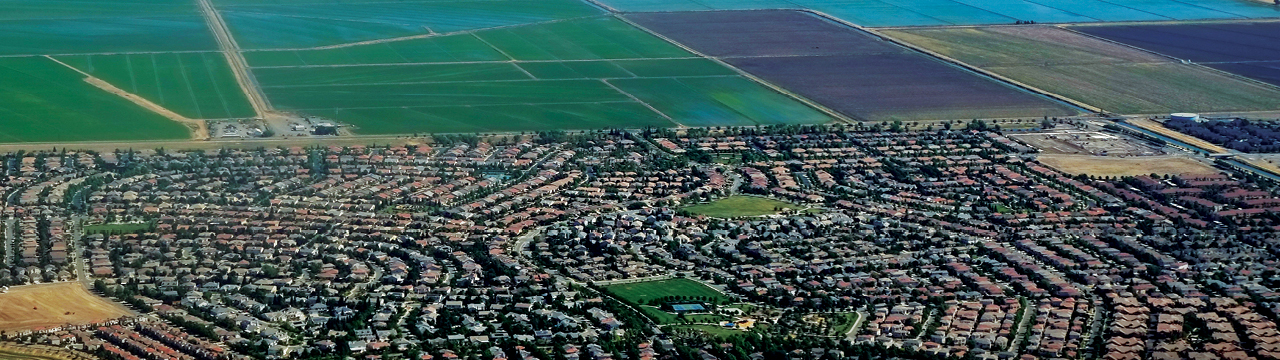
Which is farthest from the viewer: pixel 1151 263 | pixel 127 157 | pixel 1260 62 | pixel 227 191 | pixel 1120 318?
pixel 1260 62

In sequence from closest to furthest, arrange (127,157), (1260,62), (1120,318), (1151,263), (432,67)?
(1120,318) < (1151,263) < (127,157) < (432,67) < (1260,62)

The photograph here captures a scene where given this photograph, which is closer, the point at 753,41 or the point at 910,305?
the point at 910,305

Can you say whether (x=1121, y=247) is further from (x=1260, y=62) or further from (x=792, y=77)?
(x=1260, y=62)

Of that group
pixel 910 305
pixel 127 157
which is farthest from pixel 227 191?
pixel 910 305

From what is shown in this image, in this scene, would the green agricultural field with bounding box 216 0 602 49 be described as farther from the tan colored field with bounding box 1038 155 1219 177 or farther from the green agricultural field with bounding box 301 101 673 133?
the tan colored field with bounding box 1038 155 1219 177

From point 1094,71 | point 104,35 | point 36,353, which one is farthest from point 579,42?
point 36,353

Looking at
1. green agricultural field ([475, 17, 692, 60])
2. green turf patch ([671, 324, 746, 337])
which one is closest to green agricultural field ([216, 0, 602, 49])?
green agricultural field ([475, 17, 692, 60])

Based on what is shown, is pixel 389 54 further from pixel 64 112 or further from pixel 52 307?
pixel 52 307
